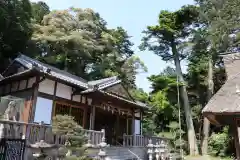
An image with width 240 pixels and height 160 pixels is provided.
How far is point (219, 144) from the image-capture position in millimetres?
17953

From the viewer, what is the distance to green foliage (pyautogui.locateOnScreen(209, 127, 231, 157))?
16.7 m

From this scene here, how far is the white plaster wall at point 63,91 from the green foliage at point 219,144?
11.4 meters

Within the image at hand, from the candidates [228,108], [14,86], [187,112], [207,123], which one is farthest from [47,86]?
[207,123]

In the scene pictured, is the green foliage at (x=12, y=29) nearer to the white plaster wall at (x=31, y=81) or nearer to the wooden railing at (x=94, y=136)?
the white plaster wall at (x=31, y=81)

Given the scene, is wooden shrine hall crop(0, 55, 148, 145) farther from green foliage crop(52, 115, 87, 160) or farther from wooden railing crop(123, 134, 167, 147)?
green foliage crop(52, 115, 87, 160)

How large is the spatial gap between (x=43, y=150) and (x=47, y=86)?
11.6 feet

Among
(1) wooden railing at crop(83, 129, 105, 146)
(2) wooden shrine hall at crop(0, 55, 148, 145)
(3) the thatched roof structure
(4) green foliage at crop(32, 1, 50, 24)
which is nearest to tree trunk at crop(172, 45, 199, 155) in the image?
(2) wooden shrine hall at crop(0, 55, 148, 145)

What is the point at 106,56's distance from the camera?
25.0 metres

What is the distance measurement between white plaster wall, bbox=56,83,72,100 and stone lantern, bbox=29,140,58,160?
3.50m

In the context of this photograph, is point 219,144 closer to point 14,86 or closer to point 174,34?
point 174,34

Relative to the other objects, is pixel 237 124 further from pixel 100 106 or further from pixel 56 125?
pixel 100 106

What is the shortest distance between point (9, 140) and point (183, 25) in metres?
18.7

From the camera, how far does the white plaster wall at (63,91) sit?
11469 mm

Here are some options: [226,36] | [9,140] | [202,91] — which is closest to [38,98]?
[9,140]
